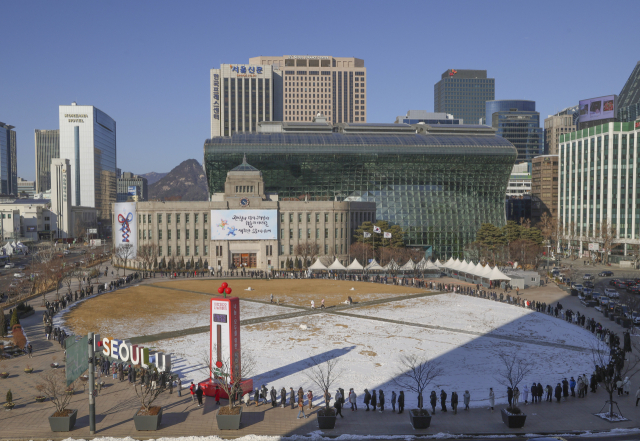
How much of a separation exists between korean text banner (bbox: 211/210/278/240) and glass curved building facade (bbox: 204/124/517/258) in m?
21.6

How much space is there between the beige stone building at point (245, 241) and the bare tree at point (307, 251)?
0.27 m

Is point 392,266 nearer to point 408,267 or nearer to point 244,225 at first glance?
point 408,267

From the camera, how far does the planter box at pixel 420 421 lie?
26.0 meters

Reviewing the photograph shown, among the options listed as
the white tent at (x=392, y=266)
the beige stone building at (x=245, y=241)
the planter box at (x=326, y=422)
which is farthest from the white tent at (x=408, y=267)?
the planter box at (x=326, y=422)

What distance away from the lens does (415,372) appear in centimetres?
3206

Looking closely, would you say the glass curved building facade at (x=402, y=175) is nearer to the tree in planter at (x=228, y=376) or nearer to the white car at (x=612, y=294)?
the white car at (x=612, y=294)

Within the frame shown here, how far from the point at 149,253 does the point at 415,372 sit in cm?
7999

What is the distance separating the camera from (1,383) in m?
33.2

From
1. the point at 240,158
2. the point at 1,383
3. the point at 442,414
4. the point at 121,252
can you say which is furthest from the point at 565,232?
the point at 1,383

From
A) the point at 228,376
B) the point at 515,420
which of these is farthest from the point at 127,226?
the point at 515,420

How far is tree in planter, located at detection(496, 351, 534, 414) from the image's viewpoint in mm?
33594

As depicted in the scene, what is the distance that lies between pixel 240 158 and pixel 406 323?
79.5 metres

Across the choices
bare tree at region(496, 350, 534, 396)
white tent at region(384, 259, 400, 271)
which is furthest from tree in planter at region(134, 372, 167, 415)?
white tent at region(384, 259, 400, 271)

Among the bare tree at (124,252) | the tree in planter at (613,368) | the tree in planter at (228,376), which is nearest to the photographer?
the tree in planter at (228,376)
